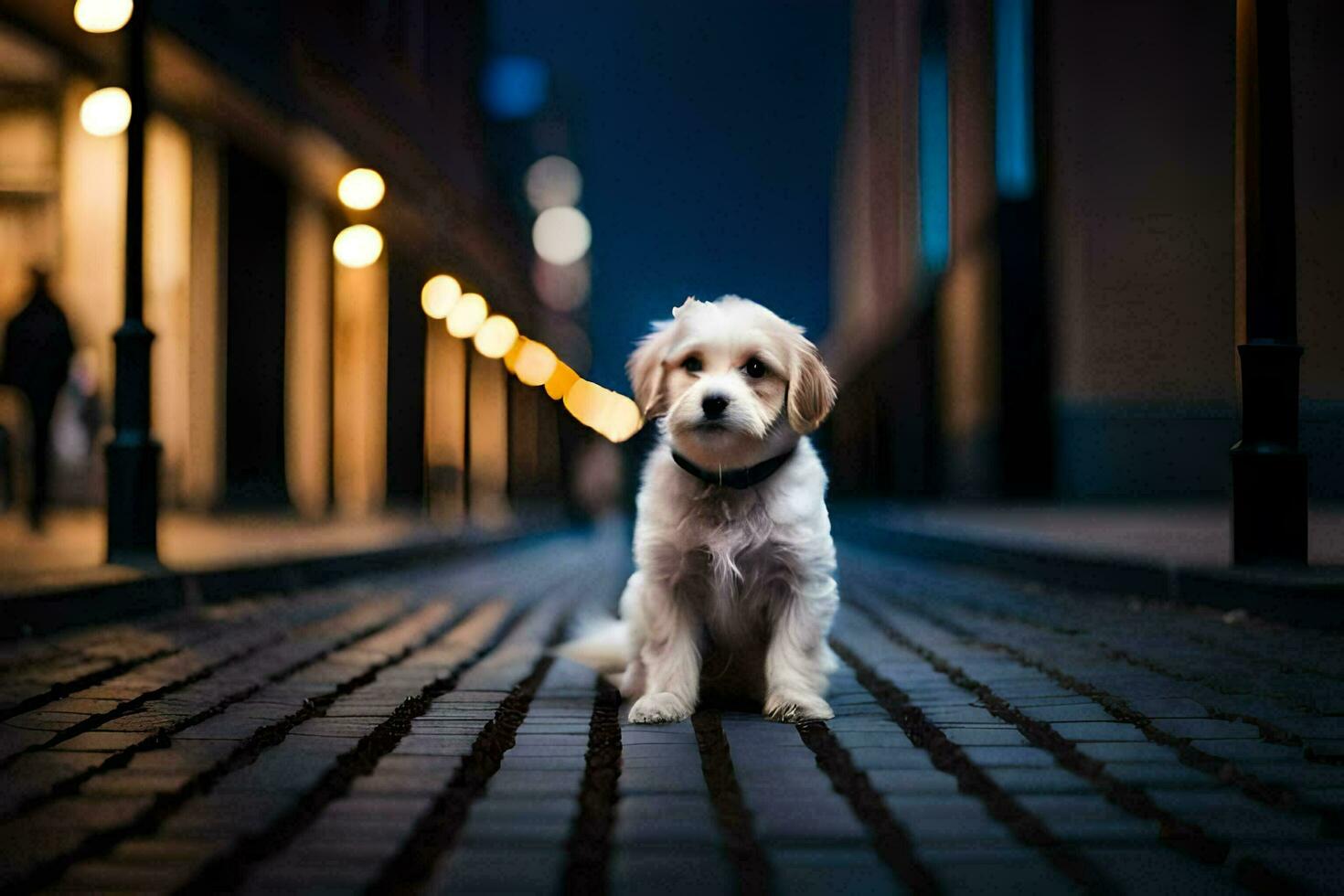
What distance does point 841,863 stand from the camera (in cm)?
255

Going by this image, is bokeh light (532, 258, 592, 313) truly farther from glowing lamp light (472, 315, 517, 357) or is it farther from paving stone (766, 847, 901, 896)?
paving stone (766, 847, 901, 896)

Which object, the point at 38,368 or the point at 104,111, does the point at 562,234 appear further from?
the point at 104,111

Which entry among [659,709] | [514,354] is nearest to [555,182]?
[514,354]

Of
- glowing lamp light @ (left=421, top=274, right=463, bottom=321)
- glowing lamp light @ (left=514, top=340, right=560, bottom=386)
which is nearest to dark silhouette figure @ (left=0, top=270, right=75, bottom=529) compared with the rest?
glowing lamp light @ (left=421, top=274, right=463, bottom=321)

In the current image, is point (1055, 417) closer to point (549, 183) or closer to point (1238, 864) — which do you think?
point (1238, 864)

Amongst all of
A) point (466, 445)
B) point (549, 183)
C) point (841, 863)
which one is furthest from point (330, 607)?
point (549, 183)

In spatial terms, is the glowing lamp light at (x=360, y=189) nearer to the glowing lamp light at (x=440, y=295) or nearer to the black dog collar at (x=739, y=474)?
the glowing lamp light at (x=440, y=295)

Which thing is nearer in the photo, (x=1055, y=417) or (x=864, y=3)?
(x=1055, y=417)

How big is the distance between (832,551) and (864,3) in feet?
121

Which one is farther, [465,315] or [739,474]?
[465,315]

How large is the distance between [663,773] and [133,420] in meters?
5.36

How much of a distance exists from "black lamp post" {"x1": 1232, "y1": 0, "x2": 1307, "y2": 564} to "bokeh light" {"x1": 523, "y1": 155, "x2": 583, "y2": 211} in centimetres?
8758

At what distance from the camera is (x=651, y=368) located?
14.5 ft

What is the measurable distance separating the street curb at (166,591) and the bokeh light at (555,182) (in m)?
84.2
